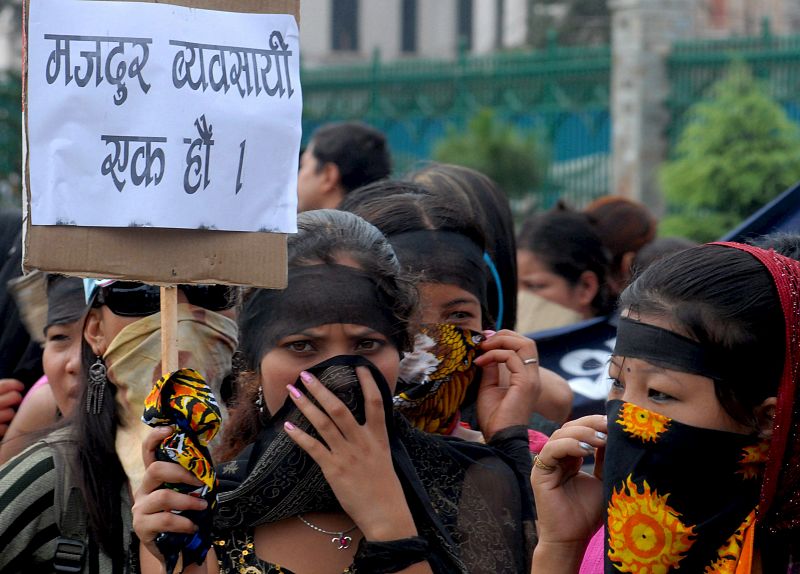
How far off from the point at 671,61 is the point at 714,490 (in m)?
17.2

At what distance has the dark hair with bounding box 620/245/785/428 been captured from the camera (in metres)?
2.22

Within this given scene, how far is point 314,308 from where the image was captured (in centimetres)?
262

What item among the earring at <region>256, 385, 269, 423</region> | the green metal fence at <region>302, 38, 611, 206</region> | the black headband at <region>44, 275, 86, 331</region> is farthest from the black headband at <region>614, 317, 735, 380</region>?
the green metal fence at <region>302, 38, 611, 206</region>

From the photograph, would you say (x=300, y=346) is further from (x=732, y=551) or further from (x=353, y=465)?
(x=732, y=551)

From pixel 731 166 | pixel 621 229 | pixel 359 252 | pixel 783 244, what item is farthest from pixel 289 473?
pixel 731 166

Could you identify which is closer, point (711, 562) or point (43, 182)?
point (711, 562)

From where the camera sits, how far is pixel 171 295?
2.51m

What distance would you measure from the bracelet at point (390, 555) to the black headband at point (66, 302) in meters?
1.29

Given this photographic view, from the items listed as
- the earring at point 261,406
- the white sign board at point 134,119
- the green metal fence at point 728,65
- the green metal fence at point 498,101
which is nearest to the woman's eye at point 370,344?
the earring at point 261,406

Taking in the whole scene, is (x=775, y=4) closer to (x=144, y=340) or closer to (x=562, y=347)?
(x=562, y=347)

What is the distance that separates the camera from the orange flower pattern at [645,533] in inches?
87.4

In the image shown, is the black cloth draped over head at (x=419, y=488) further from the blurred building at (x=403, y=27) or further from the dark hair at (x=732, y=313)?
the blurred building at (x=403, y=27)

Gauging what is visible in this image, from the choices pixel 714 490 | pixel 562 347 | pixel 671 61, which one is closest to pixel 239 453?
pixel 714 490

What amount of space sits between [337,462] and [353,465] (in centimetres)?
3
